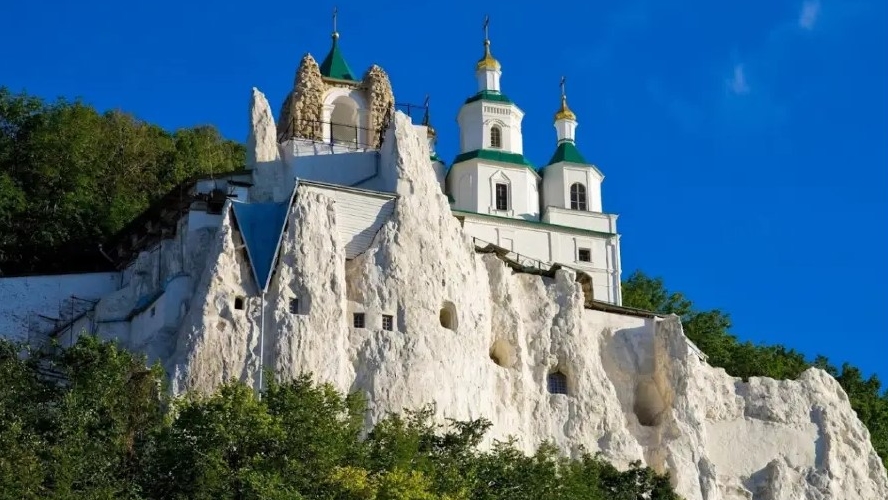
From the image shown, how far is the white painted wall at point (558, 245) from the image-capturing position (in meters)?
53.2

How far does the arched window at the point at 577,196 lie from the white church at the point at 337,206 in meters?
0.03

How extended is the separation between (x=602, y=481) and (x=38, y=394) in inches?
559

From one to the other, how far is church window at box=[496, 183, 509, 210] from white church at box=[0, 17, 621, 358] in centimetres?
4

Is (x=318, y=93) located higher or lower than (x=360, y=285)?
higher

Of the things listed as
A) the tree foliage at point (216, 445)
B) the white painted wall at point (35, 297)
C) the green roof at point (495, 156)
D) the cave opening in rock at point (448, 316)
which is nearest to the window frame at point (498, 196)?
the green roof at point (495, 156)

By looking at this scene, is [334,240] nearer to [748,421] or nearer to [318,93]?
[318,93]

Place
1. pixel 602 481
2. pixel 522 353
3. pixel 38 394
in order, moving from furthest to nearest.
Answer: pixel 522 353
pixel 602 481
pixel 38 394

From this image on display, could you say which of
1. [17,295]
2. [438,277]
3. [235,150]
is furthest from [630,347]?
[235,150]

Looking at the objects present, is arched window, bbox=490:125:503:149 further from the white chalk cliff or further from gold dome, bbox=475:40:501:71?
the white chalk cliff

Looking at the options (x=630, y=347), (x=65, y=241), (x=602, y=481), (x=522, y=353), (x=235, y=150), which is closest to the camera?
(x=602, y=481)

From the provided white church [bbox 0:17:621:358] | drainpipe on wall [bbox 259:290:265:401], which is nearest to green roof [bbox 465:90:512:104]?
white church [bbox 0:17:621:358]

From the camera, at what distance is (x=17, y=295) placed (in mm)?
46656

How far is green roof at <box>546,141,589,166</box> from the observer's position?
5712cm

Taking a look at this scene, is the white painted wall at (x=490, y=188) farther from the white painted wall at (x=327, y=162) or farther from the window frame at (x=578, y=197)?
the white painted wall at (x=327, y=162)
